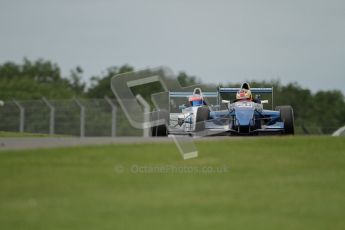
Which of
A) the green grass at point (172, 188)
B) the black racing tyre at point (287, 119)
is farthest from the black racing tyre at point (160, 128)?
the green grass at point (172, 188)

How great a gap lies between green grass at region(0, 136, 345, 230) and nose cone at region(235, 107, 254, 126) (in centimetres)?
656

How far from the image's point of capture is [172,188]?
1385 centimetres

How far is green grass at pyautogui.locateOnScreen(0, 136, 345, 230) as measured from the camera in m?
11.9

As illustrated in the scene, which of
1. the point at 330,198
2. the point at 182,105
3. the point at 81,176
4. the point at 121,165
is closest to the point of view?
the point at 330,198

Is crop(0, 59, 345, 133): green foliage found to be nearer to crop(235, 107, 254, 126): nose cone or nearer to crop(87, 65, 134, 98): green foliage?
crop(87, 65, 134, 98): green foliage

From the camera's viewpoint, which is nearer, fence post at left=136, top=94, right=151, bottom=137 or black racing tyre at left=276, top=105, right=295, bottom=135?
black racing tyre at left=276, top=105, right=295, bottom=135

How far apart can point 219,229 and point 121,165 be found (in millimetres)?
4750

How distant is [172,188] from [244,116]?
460 inches

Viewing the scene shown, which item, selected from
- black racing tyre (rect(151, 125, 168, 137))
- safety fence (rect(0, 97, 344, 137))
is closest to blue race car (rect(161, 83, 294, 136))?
black racing tyre (rect(151, 125, 168, 137))

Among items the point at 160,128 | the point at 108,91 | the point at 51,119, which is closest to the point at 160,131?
the point at 160,128

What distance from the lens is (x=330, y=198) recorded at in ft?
44.1

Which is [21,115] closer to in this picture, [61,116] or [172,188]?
[61,116]

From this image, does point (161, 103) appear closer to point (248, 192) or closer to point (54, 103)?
point (54, 103)

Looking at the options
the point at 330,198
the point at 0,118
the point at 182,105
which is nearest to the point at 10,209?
the point at 330,198
